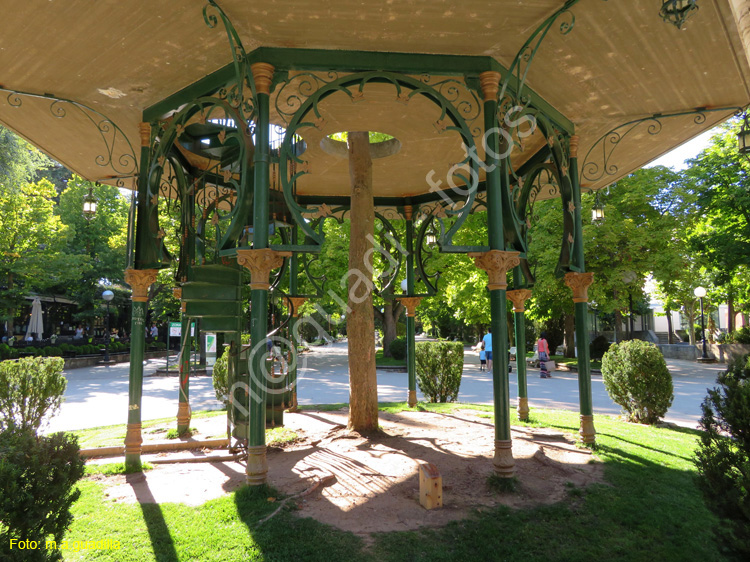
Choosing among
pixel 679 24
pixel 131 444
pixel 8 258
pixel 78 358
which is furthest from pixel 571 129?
pixel 78 358

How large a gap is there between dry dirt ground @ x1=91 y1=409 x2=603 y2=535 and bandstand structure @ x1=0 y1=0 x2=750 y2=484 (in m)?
0.50

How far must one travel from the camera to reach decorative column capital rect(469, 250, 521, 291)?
5633 mm

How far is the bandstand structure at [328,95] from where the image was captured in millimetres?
5129

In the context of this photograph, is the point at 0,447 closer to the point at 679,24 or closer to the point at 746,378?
the point at 746,378

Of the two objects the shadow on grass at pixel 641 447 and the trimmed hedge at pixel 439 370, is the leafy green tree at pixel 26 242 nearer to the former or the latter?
the trimmed hedge at pixel 439 370

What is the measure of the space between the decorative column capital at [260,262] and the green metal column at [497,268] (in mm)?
2375

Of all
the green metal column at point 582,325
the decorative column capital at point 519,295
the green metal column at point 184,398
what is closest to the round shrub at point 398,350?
the decorative column capital at point 519,295

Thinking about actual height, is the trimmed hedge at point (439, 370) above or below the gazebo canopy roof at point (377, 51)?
below

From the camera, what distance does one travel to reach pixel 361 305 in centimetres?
784

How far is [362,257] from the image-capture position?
26.2ft

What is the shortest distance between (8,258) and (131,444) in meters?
22.9

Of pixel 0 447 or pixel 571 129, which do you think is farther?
pixel 571 129

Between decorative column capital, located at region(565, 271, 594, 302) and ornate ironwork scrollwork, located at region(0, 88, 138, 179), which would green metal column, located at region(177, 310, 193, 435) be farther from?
decorative column capital, located at region(565, 271, 594, 302)

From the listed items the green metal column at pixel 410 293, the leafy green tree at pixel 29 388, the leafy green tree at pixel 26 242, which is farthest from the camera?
the leafy green tree at pixel 26 242
